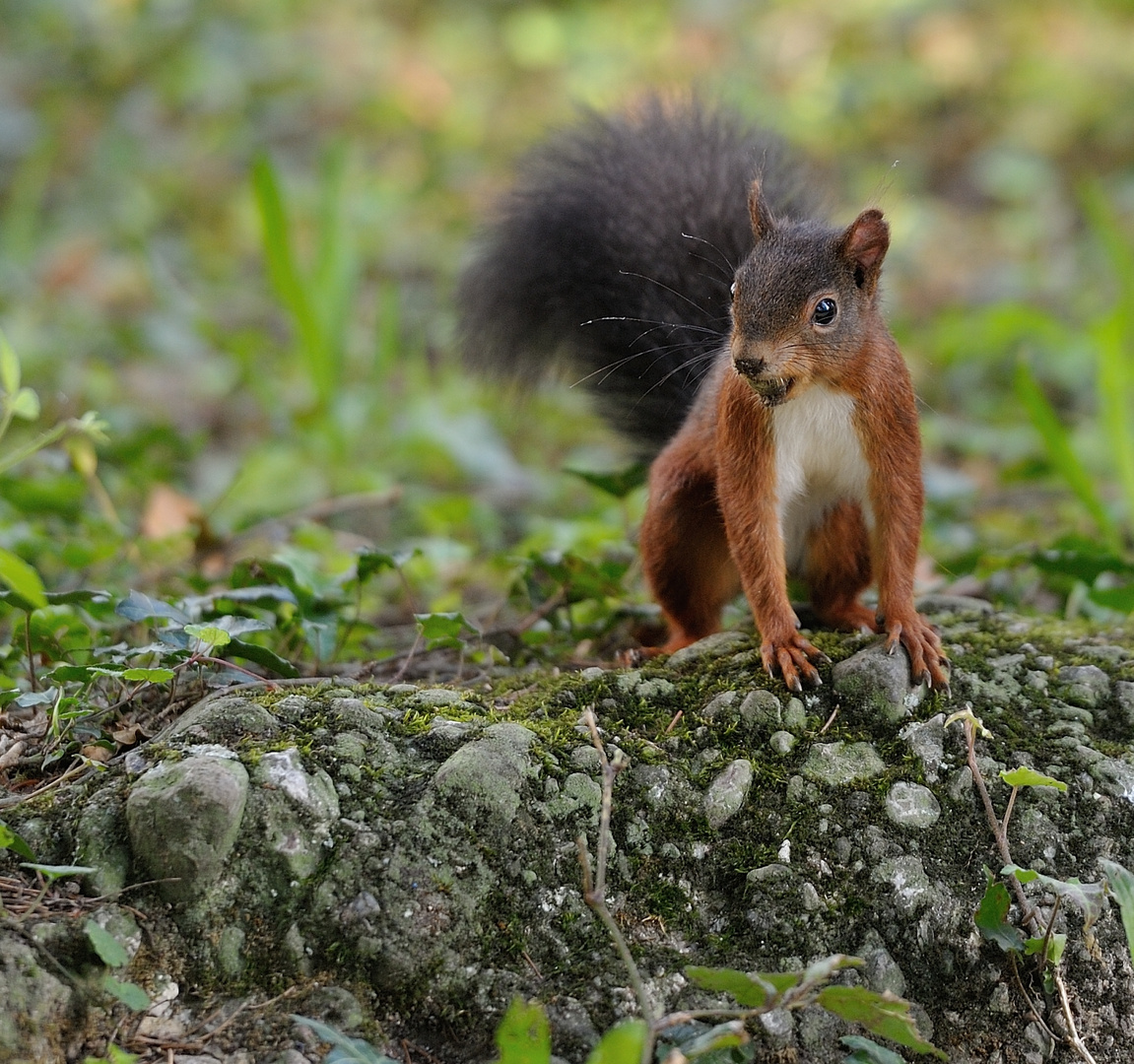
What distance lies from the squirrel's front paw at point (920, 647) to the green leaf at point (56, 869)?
4.06 feet

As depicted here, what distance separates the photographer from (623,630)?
9.07ft

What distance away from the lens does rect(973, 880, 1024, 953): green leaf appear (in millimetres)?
1607

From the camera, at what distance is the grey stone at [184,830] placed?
152 centimetres

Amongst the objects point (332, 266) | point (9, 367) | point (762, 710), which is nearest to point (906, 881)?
point (762, 710)

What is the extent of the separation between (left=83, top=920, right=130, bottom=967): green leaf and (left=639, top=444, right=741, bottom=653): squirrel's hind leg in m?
1.23

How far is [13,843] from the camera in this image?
1492mm

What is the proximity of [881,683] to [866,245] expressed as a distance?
71 cm

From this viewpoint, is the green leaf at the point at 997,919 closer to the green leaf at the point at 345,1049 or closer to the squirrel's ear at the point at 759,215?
the green leaf at the point at 345,1049

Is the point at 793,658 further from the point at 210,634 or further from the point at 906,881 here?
the point at 210,634

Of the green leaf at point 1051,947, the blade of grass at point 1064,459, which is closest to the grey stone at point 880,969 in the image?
the green leaf at point 1051,947

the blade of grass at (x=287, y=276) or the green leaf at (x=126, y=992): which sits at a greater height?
the blade of grass at (x=287, y=276)

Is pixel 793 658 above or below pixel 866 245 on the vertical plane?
below

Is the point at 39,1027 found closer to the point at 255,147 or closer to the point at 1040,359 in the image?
the point at 1040,359

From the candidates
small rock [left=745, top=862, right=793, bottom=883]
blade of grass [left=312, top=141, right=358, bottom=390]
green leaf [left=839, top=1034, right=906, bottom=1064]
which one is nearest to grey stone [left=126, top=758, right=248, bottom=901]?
small rock [left=745, top=862, right=793, bottom=883]
